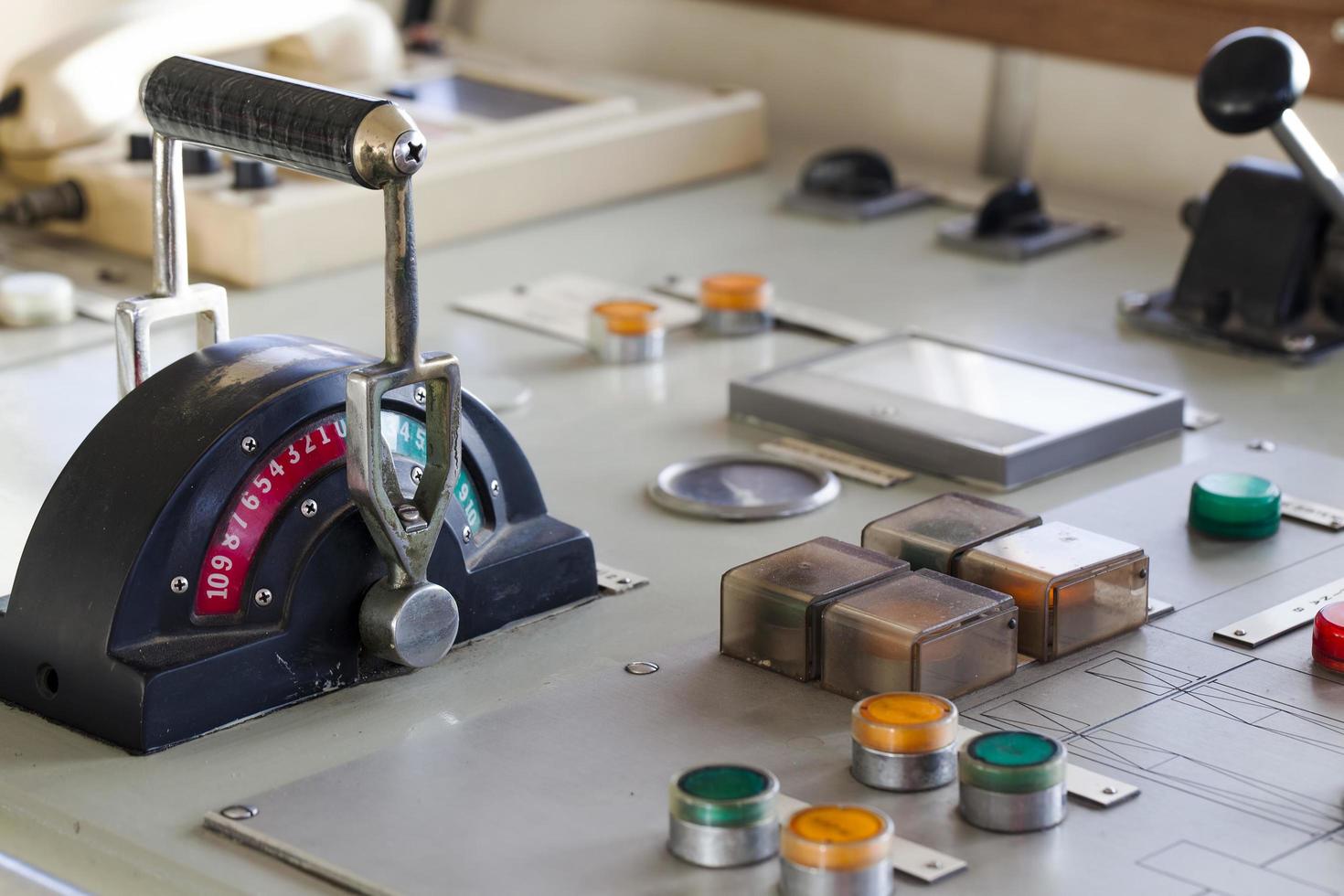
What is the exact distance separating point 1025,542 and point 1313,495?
0.42m

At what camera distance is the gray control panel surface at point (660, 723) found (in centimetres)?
118

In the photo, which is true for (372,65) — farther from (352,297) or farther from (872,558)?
(872,558)

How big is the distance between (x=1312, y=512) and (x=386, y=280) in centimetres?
83

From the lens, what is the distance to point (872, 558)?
4.77 feet

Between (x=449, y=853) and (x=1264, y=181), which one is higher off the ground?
(x=1264, y=181)

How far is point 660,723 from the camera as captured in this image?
135 cm

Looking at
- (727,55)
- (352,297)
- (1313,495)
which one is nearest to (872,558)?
(1313,495)

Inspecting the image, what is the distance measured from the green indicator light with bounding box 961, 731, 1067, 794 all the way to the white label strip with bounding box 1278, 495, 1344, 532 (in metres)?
0.56

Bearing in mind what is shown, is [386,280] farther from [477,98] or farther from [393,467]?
[477,98]

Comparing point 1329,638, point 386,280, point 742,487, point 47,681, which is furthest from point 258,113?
point 1329,638

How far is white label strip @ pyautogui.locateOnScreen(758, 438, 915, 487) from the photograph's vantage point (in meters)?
1.83

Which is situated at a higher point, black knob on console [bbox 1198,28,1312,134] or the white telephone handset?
black knob on console [bbox 1198,28,1312,134]

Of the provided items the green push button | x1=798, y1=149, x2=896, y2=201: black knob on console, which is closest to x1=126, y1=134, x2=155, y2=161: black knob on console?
x1=798, y1=149, x2=896, y2=201: black knob on console

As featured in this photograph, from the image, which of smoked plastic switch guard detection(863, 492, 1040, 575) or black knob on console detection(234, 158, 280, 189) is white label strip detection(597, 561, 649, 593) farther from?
black knob on console detection(234, 158, 280, 189)
